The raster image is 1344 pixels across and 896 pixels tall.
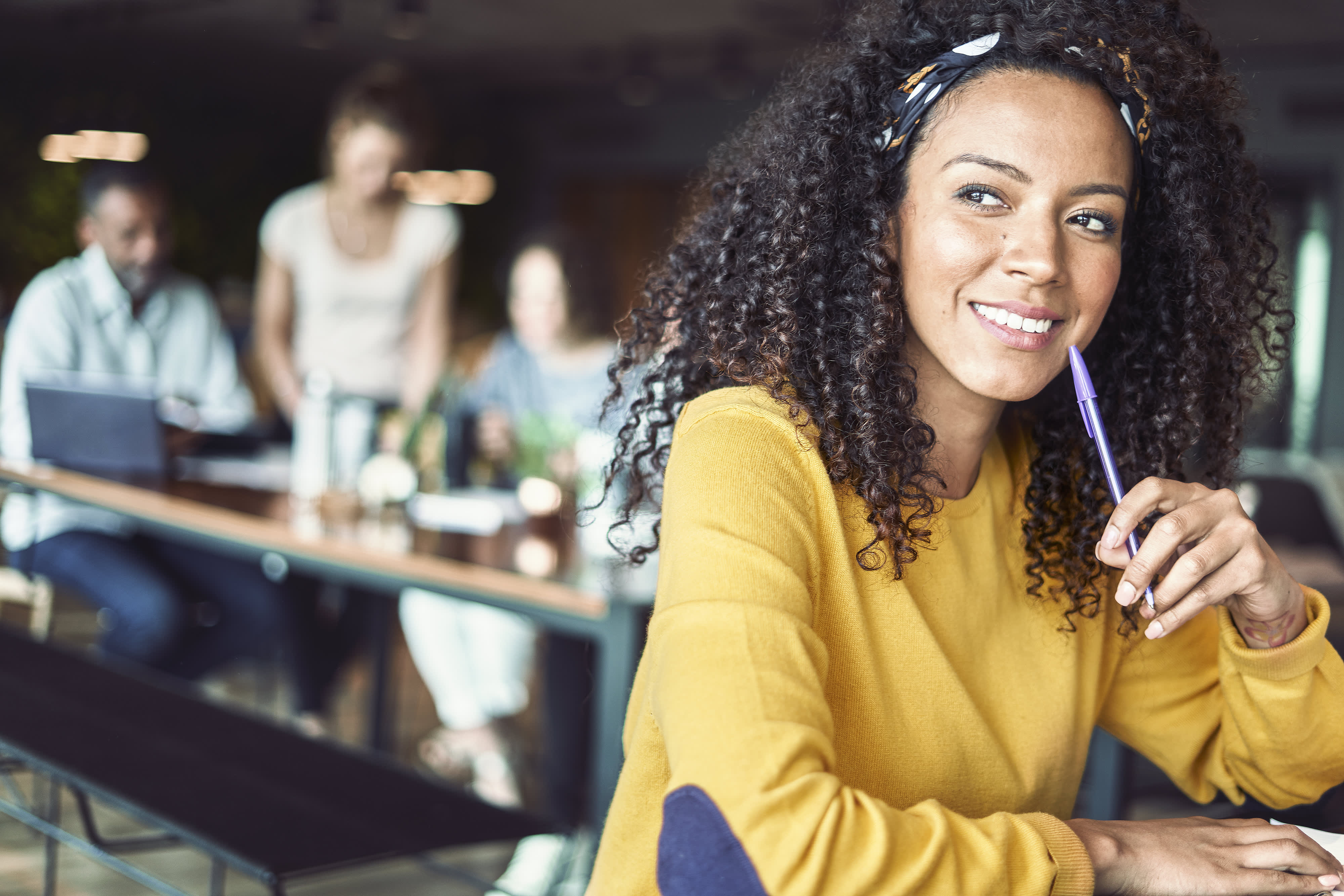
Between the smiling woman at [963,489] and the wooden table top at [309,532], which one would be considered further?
the wooden table top at [309,532]

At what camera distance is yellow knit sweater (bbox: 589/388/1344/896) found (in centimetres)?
70

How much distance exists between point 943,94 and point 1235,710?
0.57 meters

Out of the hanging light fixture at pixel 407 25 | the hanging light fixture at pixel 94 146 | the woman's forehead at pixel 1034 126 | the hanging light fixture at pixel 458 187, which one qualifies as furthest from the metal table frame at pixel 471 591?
the hanging light fixture at pixel 458 187

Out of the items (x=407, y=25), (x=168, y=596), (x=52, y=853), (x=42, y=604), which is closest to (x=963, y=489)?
(x=52, y=853)

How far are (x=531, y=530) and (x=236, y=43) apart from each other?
7.13m

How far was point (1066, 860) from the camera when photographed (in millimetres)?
763

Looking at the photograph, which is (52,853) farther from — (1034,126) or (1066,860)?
(1034,126)

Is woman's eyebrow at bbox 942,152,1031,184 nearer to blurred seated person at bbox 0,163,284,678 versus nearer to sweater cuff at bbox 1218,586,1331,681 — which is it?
sweater cuff at bbox 1218,586,1331,681

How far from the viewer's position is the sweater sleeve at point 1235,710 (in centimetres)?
101

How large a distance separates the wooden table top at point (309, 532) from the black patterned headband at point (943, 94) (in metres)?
0.77

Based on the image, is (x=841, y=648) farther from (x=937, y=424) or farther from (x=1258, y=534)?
(x=1258, y=534)

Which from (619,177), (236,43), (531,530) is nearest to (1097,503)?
(531,530)

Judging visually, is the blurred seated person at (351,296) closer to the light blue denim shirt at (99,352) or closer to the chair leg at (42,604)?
the light blue denim shirt at (99,352)

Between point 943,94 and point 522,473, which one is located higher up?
point 943,94
